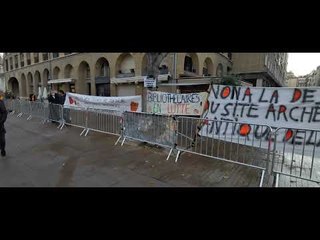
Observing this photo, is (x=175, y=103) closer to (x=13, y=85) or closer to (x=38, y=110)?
(x=38, y=110)

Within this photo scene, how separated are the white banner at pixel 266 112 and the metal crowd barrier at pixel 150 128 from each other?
914 mm

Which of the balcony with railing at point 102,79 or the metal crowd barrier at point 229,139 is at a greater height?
the balcony with railing at point 102,79

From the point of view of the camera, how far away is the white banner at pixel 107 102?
7784 millimetres

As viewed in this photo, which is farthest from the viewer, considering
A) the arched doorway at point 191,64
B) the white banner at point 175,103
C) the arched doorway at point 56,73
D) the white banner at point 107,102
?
the arched doorway at point 56,73

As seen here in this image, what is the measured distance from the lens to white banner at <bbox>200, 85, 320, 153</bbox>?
14.4 ft

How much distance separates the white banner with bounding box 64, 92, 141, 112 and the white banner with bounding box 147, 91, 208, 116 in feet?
2.25

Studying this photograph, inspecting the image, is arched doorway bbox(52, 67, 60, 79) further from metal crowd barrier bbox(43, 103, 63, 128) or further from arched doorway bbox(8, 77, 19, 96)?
arched doorway bbox(8, 77, 19, 96)

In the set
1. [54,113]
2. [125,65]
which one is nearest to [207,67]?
[125,65]

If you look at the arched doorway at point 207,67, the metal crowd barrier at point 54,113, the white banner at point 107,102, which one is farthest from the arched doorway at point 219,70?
the metal crowd barrier at point 54,113

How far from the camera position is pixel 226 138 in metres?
5.30

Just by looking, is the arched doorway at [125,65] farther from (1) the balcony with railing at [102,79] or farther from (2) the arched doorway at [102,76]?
(2) the arched doorway at [102,76]

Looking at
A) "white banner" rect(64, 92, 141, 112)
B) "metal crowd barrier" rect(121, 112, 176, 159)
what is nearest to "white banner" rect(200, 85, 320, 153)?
"metal crowd barrier" rect(121, 112, 176, 159)
